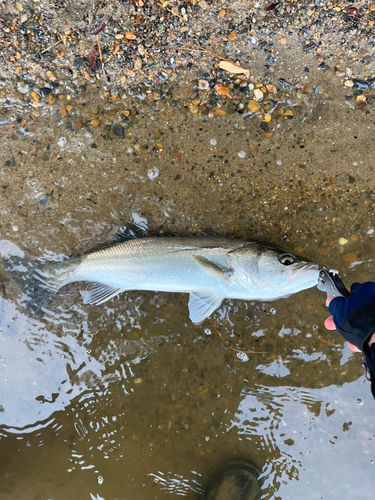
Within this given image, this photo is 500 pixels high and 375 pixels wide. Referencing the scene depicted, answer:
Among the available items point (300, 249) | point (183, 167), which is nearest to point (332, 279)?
point (300, 249)

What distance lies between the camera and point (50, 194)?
11.5 feet

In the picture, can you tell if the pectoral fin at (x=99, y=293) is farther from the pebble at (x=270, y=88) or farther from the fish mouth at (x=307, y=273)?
the pebble at (x=270, y=88)

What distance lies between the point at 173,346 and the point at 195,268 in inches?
39.9

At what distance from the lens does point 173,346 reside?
3604mm

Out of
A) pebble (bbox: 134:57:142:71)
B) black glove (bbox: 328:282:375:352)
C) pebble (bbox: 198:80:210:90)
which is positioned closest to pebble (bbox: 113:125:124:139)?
pebble (bbox: 134:57:142:71)

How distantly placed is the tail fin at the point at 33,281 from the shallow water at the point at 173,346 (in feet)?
0.33

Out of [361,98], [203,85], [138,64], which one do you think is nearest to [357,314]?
[361,98]

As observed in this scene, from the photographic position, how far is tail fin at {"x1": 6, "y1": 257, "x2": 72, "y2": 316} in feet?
11.4

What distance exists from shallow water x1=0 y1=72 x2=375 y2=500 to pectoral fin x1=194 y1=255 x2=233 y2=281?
0.49m

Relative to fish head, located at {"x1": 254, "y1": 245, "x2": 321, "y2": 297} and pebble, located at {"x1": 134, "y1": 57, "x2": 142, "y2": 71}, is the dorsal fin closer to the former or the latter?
fish head, located at {"x1": 254, "y1": 245, "x2": 321, "y2": 297}

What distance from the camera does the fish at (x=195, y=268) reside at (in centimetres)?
318

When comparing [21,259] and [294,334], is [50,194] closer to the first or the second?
[21,259]

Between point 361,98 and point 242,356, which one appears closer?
point 361,98

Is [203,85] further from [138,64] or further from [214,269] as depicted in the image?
[214,269]
